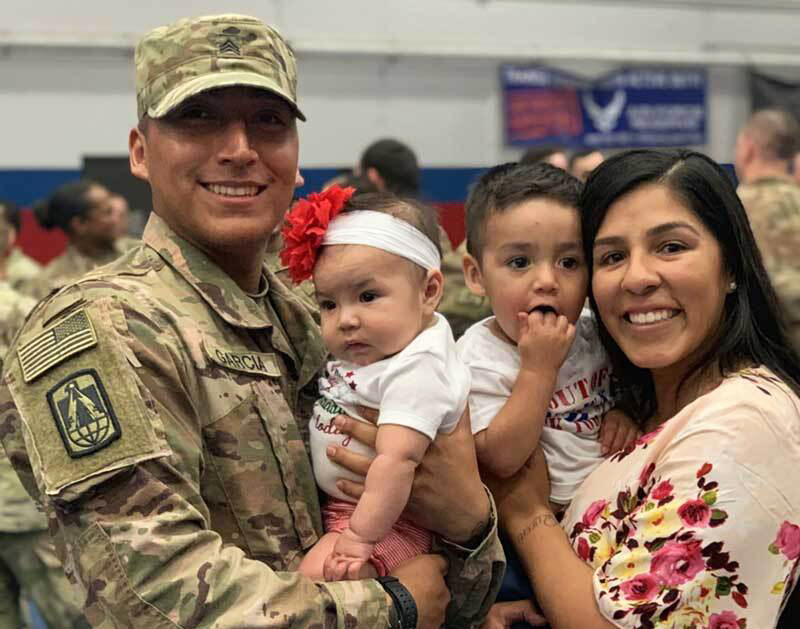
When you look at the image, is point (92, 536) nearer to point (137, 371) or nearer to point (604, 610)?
point (137, 371)

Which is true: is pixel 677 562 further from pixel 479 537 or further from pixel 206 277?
pixel 206 277

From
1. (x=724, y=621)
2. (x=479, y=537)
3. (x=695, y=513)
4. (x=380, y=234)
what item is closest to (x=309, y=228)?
(x=380, y=234)

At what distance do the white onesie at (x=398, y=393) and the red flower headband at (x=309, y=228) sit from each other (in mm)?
207

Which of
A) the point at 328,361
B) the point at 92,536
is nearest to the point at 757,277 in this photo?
the point at 328,361

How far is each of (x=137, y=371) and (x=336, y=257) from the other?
501 mm

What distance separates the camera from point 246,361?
1.95 meters

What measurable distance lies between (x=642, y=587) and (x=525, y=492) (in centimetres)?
A: 39

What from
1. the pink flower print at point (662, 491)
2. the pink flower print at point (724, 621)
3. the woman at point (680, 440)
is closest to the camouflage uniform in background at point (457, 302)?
the woman at point (680, 440)

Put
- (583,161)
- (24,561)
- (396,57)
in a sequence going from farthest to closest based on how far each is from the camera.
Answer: (396,57), (583,161), (24,561)

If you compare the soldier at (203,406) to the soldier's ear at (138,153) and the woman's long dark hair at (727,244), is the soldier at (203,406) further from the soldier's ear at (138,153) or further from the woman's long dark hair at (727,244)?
the woman's long dark hair at (727,244)

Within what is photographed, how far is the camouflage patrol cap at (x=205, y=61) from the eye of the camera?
6.48 ft

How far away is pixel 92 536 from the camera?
164 cm

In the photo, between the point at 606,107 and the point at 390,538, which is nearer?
the point at 390,538

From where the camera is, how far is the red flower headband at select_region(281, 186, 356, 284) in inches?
82.3
